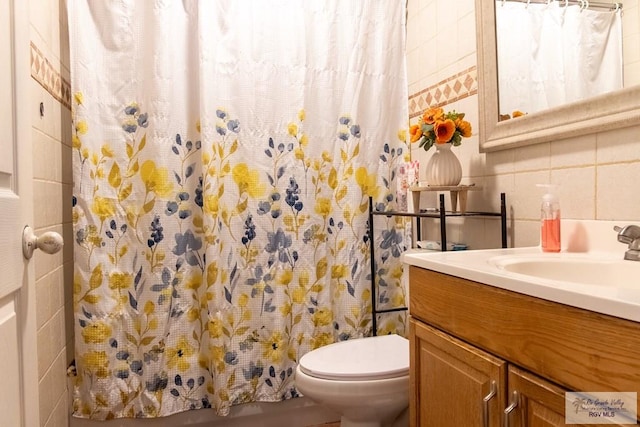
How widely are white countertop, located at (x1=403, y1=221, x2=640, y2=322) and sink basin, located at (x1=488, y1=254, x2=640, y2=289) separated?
26 millimetres

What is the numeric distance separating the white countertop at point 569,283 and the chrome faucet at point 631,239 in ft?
0.23

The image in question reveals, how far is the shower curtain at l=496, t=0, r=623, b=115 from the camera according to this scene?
1145mm

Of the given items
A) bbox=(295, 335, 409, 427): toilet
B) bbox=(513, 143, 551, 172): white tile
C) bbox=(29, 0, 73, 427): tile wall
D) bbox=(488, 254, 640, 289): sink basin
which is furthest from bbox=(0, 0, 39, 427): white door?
bbox=(513, 143, 551, 172): white tile

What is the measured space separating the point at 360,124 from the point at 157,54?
3.06 feet

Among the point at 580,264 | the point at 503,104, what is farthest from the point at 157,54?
the point at 580,264

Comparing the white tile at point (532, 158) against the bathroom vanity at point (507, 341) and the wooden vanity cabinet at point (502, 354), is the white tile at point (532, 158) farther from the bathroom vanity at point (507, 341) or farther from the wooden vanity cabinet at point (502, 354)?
the wooden vanity cabinet at point (502, 354)

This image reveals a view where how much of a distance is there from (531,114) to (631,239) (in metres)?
0.52

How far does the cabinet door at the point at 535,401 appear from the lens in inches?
27.6

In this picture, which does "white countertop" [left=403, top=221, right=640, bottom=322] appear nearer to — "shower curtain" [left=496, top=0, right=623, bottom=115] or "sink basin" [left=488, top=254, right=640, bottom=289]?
"sink basin" [left=488, top=254, right=640, bottom=289]

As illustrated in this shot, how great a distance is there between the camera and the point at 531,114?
4.42ft

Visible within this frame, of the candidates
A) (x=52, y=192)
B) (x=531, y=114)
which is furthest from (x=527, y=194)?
(x=52, y=192)

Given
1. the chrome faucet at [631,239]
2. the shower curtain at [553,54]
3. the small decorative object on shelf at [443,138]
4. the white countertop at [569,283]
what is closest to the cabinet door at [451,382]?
the white countertop at [569,283]

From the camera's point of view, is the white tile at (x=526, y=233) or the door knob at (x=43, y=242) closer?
the door knob at (x=43, y=242)

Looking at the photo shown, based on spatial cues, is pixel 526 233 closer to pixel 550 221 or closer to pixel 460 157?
pixel 550 221
